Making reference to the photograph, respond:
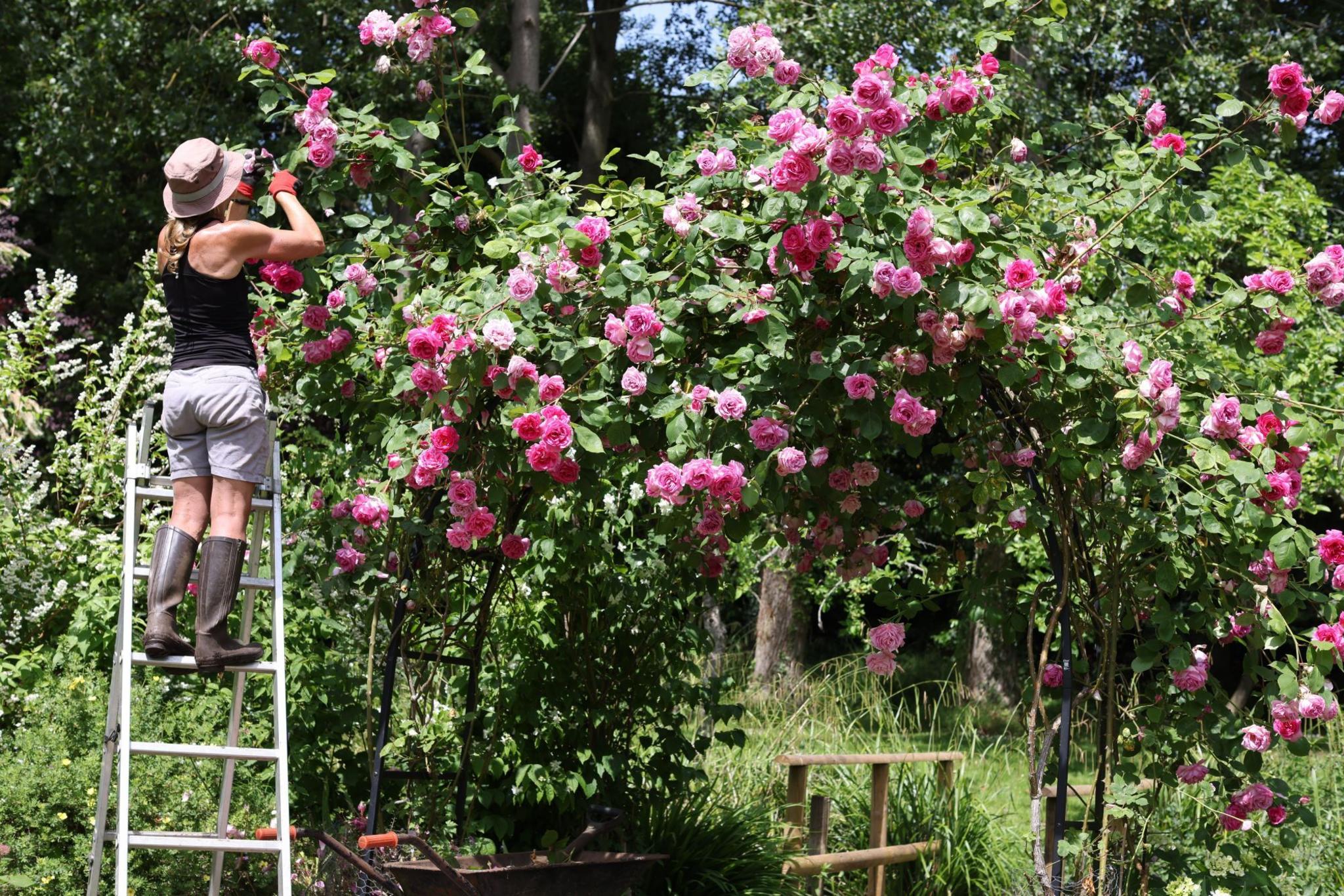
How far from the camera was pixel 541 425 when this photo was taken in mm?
3037

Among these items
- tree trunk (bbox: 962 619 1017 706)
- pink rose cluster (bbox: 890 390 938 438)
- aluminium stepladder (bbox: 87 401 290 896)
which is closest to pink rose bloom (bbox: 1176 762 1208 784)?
pink rose cluster (bbox: 890 390 938 438)

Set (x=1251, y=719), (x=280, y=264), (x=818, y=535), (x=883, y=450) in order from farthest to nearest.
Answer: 1. (x=883, y=450)
2. (x=818, y=535)
3. (x=280, y=264)
4. (x=1251, y=719)

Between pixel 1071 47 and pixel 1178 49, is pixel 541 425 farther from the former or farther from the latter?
pixel 1178 49

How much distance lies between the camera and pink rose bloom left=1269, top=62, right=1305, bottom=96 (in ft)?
10.2

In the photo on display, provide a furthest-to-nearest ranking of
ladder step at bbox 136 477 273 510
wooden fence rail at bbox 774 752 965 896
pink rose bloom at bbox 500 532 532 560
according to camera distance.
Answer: wooden fence rail at bbox 774 752 965 896
pink rose bloom at bbox 500 532 532 560
ladder step at bbox 136 477 273 510

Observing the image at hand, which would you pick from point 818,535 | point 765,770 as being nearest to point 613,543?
point 818,535

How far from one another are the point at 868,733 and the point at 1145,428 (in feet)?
11.9

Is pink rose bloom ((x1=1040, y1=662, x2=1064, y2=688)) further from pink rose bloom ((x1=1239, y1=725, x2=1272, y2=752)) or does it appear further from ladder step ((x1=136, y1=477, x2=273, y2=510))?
ladder step ((x1=136, y1=477, x2=273, y2=510))

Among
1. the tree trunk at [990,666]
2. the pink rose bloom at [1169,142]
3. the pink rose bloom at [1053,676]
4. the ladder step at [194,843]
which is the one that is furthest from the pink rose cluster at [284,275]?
the tree trunk at [990,666]

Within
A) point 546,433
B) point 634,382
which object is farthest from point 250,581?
point 634,382

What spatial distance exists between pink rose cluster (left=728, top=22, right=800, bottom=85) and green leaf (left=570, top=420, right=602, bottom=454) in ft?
3.16

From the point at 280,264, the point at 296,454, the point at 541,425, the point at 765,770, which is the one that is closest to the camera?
the point at 541,425

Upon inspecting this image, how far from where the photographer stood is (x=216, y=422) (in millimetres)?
3316

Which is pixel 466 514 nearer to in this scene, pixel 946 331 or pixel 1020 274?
pixel 946 331
